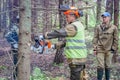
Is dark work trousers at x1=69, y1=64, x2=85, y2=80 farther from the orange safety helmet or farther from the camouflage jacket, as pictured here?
the camouflage jacket

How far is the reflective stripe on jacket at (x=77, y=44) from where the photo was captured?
21.4 feet

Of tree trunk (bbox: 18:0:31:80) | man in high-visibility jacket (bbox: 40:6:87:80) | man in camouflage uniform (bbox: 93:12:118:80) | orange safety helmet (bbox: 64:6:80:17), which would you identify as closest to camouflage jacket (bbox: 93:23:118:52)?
man in camouflage uniform (bbox: 93:12:118:80)

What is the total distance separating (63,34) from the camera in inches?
247

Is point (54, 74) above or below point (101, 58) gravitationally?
below

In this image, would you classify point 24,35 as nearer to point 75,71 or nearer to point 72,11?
point 72,11

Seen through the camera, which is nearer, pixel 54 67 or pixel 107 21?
pixel 107 21

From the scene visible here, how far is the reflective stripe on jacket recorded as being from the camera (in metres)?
6.51

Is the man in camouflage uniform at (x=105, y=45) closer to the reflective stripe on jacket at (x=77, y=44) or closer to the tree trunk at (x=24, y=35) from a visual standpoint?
the reflective stripe on jacket at (x=77, y=44)

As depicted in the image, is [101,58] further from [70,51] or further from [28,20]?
[28,20]

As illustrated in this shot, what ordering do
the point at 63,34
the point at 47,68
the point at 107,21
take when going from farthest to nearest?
the point at 47,68 → the point at 107,21 → the point at 63,34

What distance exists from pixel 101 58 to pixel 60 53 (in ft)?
12.1

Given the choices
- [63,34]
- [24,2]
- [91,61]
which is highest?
[24,2]

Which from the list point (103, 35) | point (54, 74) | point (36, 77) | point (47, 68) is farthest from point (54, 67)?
point (103, 35)

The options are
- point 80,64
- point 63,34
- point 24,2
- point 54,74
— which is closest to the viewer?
point 24,2
